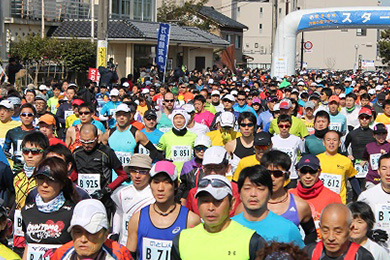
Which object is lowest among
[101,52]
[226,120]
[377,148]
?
[377,148]

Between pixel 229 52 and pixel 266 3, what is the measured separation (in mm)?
40476

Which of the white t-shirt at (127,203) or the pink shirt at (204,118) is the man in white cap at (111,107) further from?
the white t-shirt at (127,203)

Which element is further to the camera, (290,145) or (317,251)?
(290,145)

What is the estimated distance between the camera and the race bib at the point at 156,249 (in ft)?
16.9

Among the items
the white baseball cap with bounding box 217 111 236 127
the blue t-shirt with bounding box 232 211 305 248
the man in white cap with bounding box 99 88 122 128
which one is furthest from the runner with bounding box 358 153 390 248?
the man in white cap with bounding box 99 88 122 128

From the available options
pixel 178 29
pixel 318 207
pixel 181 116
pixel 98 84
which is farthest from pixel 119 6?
pixel 318 207

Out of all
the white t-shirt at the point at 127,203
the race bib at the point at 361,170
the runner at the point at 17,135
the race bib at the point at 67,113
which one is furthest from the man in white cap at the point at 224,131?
the race bib at the point at 67,113

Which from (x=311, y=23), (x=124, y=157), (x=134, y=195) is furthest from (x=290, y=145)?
(x=311, y=23)

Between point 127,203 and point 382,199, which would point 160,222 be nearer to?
point 127,203

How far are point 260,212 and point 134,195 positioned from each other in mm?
2160

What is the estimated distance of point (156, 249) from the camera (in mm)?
5176

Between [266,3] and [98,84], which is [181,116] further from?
[266,3]

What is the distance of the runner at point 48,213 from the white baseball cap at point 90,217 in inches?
34.8

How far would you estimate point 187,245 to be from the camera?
433 centimetres
